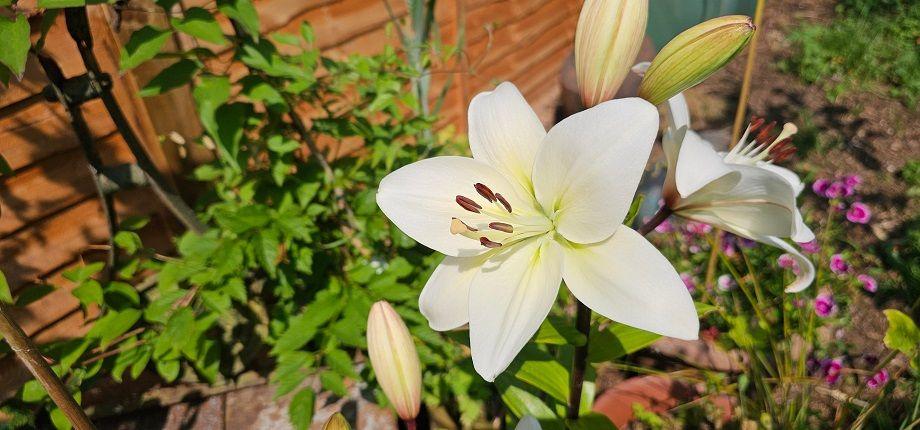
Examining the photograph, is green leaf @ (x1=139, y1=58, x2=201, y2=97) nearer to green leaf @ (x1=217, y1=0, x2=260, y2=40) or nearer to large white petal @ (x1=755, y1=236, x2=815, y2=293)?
green leaf @ (x1=217, y1=0, x2=260, y2=40)

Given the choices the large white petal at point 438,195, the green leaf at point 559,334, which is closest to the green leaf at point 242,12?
the large white petal at point 438,195

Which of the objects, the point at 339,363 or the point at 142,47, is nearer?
the point at 142,47

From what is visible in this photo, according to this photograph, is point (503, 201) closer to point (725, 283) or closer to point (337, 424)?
point (337, 424)

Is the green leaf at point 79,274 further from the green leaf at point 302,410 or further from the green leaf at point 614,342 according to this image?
the green leaf at point 614,342

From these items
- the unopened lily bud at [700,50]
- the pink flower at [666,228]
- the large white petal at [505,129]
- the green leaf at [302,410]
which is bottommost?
the pink flower at [666,228]

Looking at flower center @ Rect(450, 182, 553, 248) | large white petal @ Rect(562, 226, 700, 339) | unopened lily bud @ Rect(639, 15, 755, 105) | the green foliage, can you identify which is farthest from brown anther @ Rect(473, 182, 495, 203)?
the green foliage

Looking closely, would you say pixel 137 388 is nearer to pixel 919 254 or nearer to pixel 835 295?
pixel 835 295

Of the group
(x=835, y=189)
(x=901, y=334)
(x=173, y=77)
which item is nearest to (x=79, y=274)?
(x=173, y=77)
